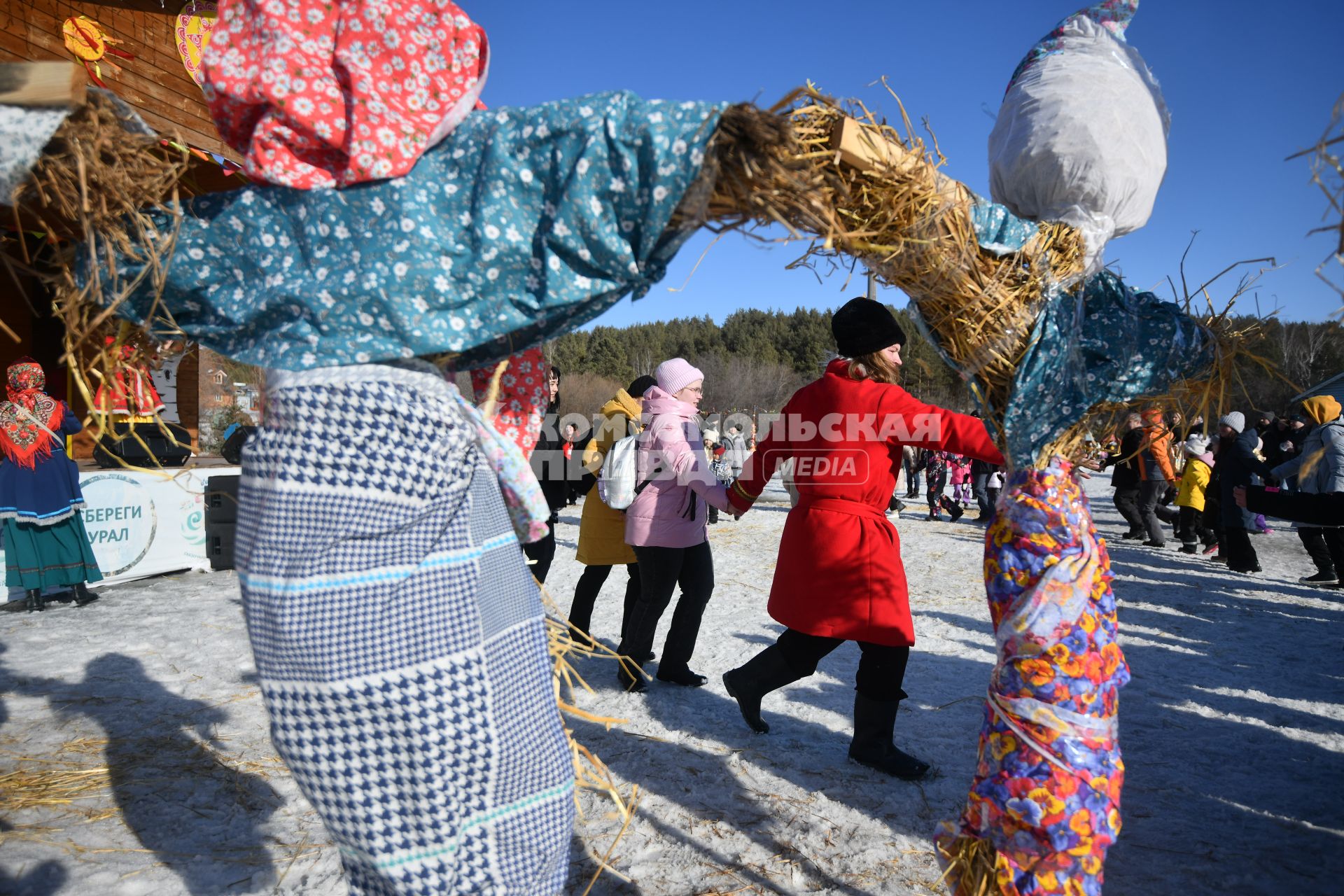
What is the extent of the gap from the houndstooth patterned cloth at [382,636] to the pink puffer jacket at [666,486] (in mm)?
2733

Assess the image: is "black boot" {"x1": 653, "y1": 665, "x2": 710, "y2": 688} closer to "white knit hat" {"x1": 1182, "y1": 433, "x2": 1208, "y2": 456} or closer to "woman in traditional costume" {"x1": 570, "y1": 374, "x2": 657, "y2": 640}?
"woman in traditional costume" {"x1": 570, "y1": 374, "x2": 657, "y2": 640}

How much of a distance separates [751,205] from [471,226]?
54 centimetres

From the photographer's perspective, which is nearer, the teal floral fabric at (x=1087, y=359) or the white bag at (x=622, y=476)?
the teal floral fabric at (x=1087, y=359)

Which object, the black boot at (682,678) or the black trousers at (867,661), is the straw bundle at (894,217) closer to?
the black trousers at (867,661)

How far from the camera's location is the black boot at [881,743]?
10.4ft

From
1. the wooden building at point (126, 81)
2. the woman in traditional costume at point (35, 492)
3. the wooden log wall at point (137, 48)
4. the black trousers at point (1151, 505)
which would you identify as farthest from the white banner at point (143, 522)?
the black trousers at point (1151, 505)

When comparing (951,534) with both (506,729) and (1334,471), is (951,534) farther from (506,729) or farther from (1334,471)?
(506,729)

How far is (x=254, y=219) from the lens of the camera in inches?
55.2

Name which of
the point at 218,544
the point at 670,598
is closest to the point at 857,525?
the point at 670,598

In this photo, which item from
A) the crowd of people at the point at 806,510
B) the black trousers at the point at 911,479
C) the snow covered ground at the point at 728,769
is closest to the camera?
the snow covered ground at the point at 728,769

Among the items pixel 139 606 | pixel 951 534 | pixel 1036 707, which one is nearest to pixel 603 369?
pixel 951 534

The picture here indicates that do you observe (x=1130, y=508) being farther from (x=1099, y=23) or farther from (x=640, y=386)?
(x=1099, y=23)

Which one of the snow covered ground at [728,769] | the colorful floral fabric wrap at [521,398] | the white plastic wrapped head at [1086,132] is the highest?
the white plastic wrapped head at [1086,132]

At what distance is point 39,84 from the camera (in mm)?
1247
